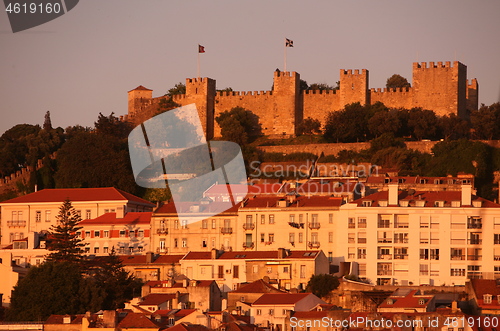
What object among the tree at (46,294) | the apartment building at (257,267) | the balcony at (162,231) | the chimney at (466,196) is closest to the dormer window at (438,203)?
the chimney at (466,196)

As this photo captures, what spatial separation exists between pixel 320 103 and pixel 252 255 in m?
30.8

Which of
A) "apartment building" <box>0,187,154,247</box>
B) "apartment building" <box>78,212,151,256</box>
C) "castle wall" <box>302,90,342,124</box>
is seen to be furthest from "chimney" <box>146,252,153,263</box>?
"castle wall" <box>302,90,342,124</box>

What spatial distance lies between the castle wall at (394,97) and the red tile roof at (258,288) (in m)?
32.6

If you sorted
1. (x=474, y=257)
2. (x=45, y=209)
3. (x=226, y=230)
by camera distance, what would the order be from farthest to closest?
(x=45, y=209), (x=226, y=230), (x=474, y=257)

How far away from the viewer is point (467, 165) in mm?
71812

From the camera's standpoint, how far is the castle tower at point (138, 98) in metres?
90.9

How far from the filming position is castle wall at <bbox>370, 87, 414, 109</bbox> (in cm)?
8281

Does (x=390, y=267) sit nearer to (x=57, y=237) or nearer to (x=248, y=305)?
(x=248, y=305)

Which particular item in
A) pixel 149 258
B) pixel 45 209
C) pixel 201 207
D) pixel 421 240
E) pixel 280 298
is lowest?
pixel 280 298

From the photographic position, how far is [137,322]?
46531 mm

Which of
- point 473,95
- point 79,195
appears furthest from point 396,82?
point 79,195

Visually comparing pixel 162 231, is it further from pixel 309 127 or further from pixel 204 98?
pixel 204 98

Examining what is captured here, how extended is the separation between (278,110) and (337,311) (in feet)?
131

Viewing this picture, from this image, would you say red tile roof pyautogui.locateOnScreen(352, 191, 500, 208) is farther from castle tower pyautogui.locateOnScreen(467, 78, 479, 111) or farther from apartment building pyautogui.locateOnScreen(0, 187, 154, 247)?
castle tower pyautogui.locateOnScreen(467, 78, 479, 111)
